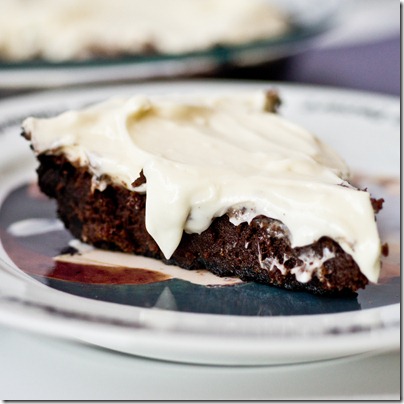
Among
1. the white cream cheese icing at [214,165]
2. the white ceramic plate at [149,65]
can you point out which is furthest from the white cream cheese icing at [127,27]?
the white cream cheese icing at [214,165]

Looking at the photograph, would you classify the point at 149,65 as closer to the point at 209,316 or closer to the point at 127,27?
the point at 127,27

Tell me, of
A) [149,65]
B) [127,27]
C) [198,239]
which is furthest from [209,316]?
[127,27]

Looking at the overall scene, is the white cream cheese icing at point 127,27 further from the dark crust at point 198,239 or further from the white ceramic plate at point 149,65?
the dark crust at point 198,239

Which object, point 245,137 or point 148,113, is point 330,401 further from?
point 148,113

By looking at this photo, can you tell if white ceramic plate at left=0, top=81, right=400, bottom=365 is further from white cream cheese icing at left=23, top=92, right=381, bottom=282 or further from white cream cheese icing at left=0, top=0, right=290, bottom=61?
white cream cheese icing at left=0, top=0, right=290, bottom=61

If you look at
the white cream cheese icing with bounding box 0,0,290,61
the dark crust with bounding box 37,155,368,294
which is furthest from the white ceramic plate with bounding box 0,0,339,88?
the dark crust with bounding box 37,155,368,294
